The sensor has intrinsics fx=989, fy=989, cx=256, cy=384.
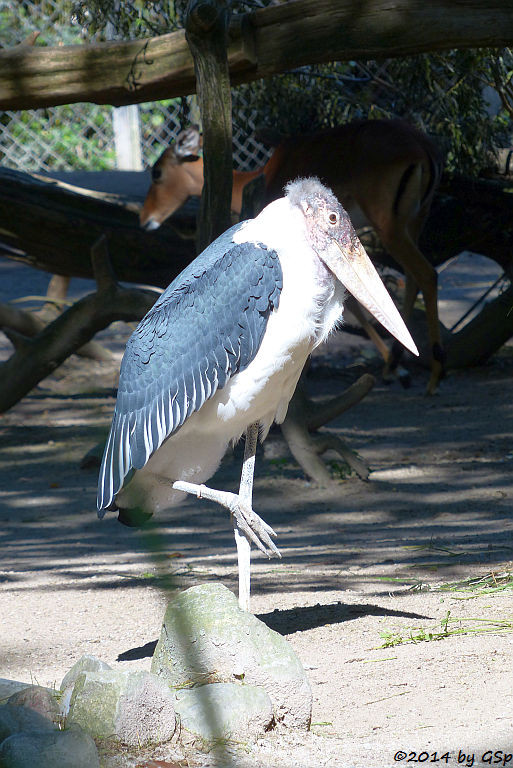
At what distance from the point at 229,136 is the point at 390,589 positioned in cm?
257

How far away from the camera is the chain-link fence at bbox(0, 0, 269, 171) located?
36.8ft

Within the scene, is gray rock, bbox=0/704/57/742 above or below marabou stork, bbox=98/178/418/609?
below

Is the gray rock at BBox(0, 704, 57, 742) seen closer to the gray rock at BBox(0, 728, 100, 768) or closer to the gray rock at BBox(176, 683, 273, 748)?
the gray rock at BBox(0, 728, 100, 768)

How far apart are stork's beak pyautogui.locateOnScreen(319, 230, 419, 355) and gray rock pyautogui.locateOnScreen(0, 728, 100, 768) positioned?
5.06 ft

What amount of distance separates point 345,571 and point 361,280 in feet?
5.16

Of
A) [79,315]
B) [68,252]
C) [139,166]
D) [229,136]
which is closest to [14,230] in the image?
[68,252]

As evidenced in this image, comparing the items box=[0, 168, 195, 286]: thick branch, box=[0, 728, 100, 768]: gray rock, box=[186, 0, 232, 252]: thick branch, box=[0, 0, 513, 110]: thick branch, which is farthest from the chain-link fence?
box=[0, 728, 100, 768]: gray rock

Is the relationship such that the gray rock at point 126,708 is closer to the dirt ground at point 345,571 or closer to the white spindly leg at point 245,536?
the dirt ground at point 345,571

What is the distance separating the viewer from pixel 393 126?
716 cm

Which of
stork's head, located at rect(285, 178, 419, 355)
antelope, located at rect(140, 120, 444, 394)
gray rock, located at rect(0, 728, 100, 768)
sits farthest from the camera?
antelope, located at rect(140, 120, 444, 394)

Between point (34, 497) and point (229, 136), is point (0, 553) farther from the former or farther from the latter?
point (229, 136)

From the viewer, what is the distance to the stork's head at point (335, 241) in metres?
3.16

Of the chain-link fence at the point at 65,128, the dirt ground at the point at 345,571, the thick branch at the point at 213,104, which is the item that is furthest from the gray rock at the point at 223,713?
the chain-link fence at the point at 65,128

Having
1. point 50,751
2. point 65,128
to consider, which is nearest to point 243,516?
point 50,751
